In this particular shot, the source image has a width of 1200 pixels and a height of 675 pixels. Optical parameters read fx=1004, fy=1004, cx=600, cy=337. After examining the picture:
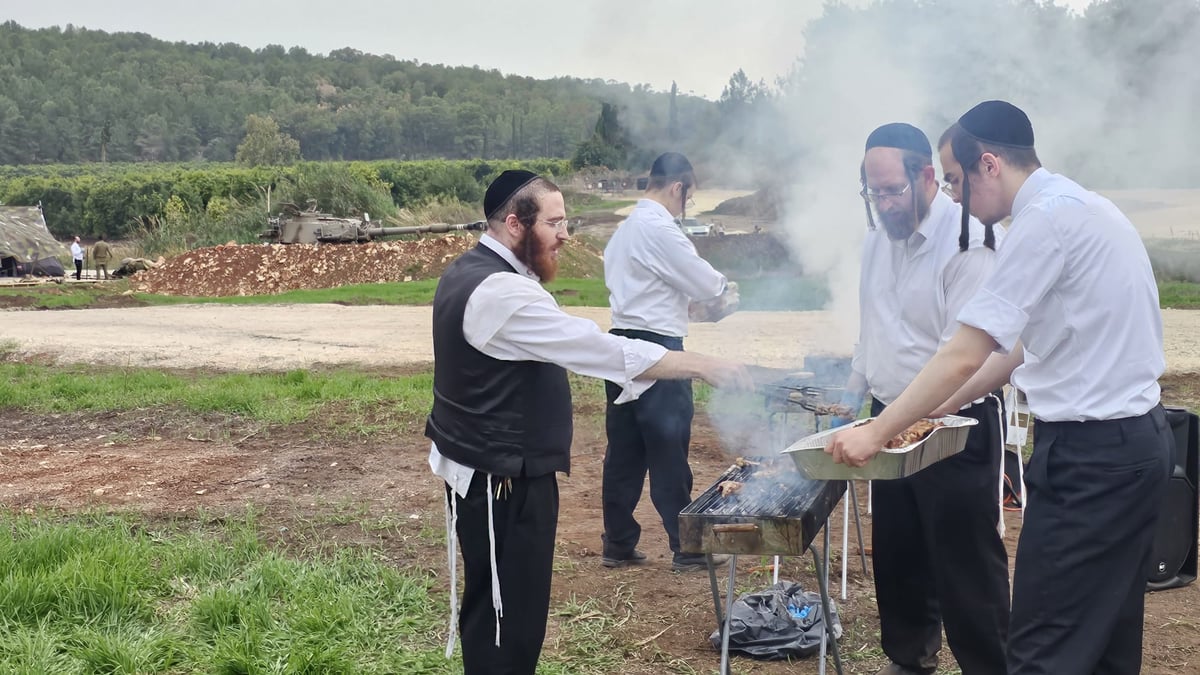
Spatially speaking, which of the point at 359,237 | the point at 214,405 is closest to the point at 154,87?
the point at 359,237

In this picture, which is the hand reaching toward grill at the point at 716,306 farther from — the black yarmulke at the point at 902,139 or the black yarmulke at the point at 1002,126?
the black yarmulke at the point at 1002,126

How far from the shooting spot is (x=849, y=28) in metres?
8.45

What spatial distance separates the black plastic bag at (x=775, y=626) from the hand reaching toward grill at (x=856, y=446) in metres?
1.35

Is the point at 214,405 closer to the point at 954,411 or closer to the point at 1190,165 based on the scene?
the point at 954,411

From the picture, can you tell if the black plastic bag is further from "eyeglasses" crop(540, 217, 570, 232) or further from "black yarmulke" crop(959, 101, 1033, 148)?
"black yarmulke" crop(959, 101, 1033, 148)

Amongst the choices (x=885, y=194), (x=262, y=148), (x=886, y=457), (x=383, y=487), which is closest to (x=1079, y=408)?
(x=886, y=457)

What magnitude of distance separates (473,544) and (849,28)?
6470mm

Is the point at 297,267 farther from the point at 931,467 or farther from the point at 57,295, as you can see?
the point at 931,467

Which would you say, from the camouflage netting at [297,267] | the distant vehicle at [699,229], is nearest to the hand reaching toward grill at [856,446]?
the distant vehicle at [699,229]

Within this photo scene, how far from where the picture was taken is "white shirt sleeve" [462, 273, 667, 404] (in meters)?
3.24

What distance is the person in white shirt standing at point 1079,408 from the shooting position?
9.29ft

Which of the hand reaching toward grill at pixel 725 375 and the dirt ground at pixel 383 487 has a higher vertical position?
the hand reaching toward grill at pixel 725 375

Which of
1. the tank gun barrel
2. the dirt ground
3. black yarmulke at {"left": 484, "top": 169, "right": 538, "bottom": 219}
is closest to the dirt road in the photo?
the dirt ground

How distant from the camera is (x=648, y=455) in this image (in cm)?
561
